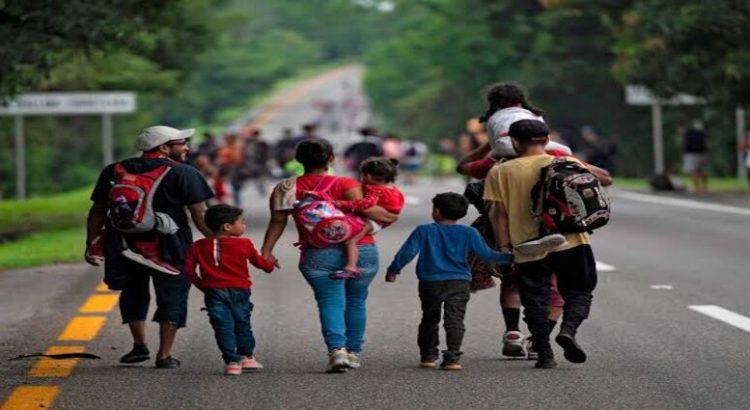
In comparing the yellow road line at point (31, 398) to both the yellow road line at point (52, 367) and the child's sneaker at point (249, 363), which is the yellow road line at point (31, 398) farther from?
the child's sneaker at point (249, 363)

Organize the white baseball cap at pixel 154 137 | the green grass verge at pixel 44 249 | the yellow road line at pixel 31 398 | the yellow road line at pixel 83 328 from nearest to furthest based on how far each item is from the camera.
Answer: the yellow road line at pixel 31 398
the white baseball cap at pixel 154 137
the yellow road line at pixel 83 328
the green grass verge at pixel 44 249

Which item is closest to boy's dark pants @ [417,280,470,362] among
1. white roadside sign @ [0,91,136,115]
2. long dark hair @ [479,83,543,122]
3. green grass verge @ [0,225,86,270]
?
long dark hair @ [479,83,543,122]

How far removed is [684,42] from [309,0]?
157945 millimetres

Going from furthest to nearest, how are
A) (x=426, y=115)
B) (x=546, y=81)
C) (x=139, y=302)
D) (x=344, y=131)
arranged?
(x=344, y=131) < (x=426, y=115) < (x=546, y=81) < (x=139, y=302)

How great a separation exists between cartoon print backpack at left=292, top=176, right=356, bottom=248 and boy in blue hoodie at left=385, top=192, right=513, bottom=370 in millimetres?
312

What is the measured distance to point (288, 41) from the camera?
176500 millimetres

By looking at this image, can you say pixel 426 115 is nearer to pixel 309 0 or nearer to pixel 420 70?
pixel 420 70

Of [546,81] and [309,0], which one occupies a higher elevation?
[309,0]

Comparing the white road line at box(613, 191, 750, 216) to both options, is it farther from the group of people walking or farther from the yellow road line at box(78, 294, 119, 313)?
the group of people walking

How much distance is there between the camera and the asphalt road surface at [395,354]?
30.2 feet

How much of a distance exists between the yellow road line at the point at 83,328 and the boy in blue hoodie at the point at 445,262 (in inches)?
99.2

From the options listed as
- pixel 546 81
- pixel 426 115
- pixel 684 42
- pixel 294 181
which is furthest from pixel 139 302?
pixel 426 115

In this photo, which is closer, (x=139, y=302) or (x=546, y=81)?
(x=139, y=302)

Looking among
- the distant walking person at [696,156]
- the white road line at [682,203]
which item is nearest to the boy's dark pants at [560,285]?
the white road line at [682,203]
